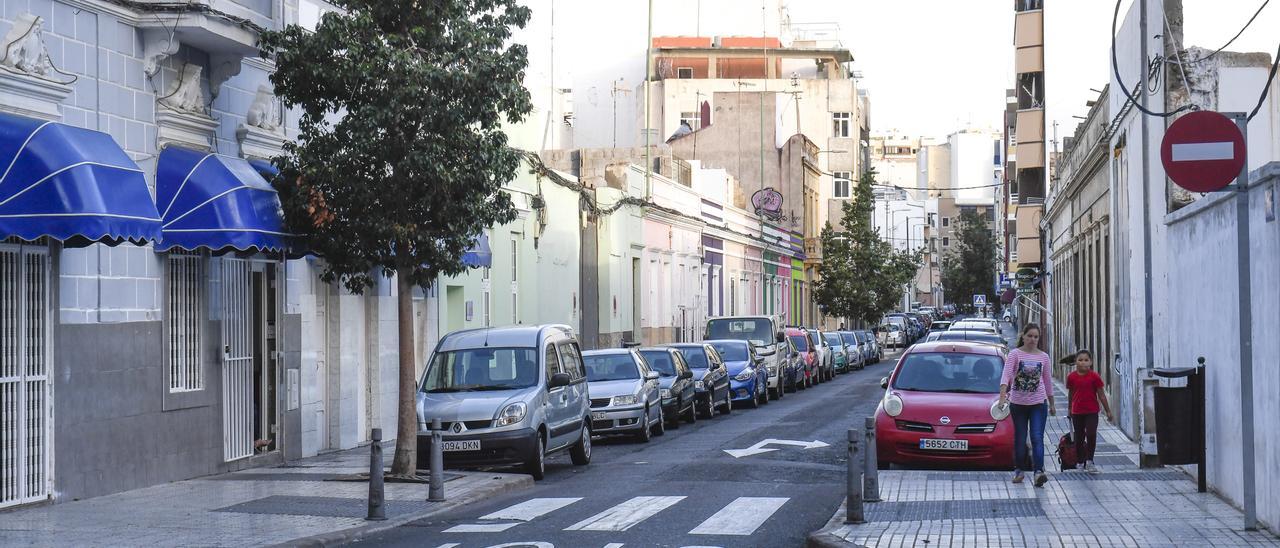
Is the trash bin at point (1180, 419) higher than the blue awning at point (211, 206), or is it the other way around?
the blue awning at point (211, 206)

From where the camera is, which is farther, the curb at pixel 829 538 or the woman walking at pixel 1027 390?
the woman walking at pixel 1027 390

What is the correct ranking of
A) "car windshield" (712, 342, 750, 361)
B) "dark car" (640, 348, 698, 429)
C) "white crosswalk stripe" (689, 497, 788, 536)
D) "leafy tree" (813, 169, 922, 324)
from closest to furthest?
"white crosswalk stripe" (689, 497, 788, 536), "dark car" (640, 348, 698, 429), "car windshield" (712, 342, 750, 361), "leafy tree" (813, 169, 922, 324)

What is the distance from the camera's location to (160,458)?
1695 cm

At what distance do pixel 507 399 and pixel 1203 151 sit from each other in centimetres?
929

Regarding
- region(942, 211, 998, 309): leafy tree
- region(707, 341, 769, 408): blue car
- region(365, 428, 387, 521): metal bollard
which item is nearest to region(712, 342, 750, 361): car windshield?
region(707, 341, 769, 408): blue car

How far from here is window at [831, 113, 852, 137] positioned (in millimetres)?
88750

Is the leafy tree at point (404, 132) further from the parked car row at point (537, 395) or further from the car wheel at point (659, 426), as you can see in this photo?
the car wheel at point (659, 426)

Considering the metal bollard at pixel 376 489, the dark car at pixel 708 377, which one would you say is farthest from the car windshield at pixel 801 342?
the metal bollard at pixel 376 489

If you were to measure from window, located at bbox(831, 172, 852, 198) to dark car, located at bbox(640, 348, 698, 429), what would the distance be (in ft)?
206

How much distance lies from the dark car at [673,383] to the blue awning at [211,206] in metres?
9.92

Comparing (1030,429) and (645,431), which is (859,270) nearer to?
(645,431)

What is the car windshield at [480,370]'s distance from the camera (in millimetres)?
18516

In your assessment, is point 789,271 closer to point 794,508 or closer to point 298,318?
point 298,318

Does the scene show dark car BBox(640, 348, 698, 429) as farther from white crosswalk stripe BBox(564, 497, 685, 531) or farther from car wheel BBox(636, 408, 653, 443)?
white crosswalk stripe BBox(564, 497, 685, 531)
